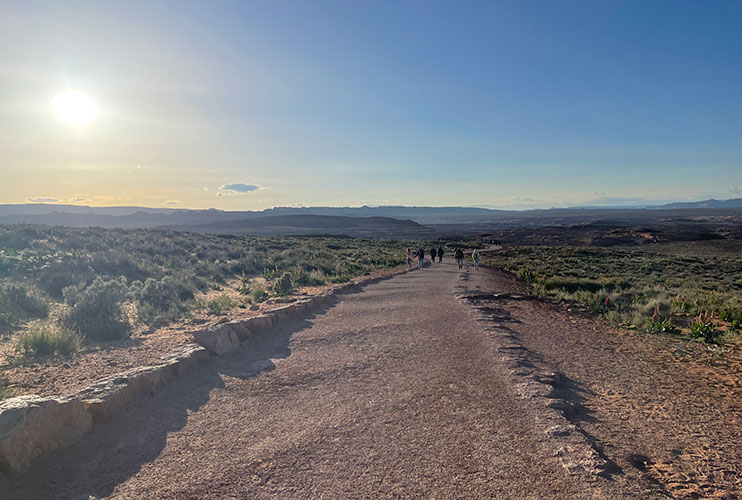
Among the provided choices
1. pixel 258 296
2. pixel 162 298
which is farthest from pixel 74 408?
pixel 258 296

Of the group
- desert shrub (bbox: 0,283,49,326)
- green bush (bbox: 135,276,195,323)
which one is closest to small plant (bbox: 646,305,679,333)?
green bush (bbox: 135,276,195,323)

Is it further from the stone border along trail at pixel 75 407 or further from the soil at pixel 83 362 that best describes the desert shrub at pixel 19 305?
the stone border along trail at pixel 75 407

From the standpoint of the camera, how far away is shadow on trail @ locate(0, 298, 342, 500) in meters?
4.11

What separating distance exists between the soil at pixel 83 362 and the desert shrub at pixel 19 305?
202cm

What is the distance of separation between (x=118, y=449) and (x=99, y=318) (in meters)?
6.02

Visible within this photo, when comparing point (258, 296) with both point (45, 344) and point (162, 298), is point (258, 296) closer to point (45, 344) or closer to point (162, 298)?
point (162, 298)

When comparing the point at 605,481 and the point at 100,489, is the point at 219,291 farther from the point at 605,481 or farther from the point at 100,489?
the point at 605,481

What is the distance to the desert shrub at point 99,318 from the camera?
30.2 feet

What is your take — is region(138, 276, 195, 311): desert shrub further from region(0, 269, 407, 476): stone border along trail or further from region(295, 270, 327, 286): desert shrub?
region(0, 269, 407, 476): stone border along trail

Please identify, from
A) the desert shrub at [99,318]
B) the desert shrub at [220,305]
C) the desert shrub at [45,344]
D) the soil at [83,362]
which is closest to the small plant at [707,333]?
the soil at [83,362]

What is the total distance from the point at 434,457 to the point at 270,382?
3504 mm

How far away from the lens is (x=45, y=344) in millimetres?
7816

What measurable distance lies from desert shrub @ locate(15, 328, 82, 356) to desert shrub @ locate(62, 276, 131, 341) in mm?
918

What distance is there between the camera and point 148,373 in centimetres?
629
